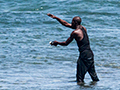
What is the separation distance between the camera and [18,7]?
23.1 meters

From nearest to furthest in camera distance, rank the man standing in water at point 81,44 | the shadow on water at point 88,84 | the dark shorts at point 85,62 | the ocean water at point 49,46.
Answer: the shadow on water at point 88,84
the man standing in water at point 81,44
the dark shorts at point 85,62
the ocean water at point 49,46

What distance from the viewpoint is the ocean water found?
8234 mm

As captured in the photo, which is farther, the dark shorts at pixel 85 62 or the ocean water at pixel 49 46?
the ocean water at pixel 49 46

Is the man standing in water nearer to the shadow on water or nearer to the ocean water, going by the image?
the shadow on water

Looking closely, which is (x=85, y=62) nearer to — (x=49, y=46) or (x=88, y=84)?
(x=88, y=84)

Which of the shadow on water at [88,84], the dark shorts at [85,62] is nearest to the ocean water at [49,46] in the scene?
the shadow on water at [88,84]

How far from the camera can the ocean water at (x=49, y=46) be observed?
8234 mm

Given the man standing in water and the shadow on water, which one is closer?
the shadow on water

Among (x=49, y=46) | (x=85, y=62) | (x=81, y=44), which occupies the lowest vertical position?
(x=49, y=46)

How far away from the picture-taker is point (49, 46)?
13.7 m

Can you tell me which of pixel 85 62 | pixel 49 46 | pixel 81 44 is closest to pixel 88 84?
pixel 85 62

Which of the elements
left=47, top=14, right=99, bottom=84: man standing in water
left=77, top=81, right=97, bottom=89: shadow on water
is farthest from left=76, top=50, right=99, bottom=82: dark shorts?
left=77, top=81, right=97, bottom=89: shadow on water

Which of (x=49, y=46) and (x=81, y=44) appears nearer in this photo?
(x=81, y=44)

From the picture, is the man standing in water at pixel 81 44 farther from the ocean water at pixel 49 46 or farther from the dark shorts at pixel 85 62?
the ocean water at pixel 49 46
